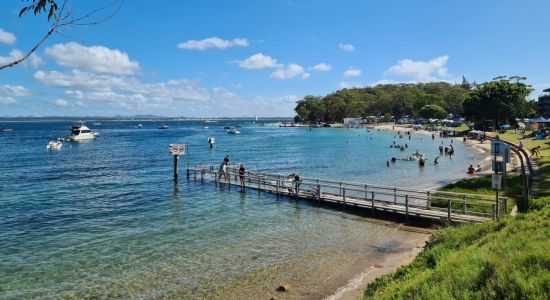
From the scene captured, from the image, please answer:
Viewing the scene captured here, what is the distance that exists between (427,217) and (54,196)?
29187 mm

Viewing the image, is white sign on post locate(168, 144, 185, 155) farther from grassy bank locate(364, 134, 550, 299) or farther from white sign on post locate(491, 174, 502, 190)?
grassy bank locate(364, 134, 550, 299)

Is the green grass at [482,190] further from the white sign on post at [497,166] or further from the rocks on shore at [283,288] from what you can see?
the rocks on shore at [283,288]

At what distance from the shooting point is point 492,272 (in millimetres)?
8242

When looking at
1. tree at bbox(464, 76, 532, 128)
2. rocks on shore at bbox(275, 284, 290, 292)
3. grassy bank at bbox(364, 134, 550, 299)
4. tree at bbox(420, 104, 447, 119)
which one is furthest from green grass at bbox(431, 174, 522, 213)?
tree at bbox(420, 104, 447, 119)

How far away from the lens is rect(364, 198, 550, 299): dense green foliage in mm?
7500

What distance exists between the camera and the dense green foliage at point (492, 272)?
24.6 feet

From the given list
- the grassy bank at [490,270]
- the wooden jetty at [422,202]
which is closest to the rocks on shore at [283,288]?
the grassy bank at [490,270]

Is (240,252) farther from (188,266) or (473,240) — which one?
(473,240)

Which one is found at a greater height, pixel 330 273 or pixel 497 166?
pixel 497 166

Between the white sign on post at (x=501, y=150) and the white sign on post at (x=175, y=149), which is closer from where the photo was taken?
the white sign on post at (x=501, y=150)

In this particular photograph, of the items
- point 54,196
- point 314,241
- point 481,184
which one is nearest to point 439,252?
point 314,241

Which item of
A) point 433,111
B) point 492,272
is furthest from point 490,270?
point 433,111

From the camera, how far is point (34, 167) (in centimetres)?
5456

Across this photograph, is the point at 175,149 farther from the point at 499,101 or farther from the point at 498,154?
the point at 499,101
